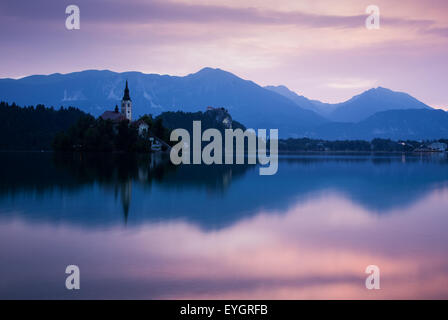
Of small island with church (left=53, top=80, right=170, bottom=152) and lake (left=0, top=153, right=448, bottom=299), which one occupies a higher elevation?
small island with church (left=53, top=80, right=170, bottom=152)

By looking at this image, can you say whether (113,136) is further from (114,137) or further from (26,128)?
(26,128)

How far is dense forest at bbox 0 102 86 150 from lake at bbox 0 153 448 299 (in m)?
143

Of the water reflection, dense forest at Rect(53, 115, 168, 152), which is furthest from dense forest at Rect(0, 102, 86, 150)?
the water reflection

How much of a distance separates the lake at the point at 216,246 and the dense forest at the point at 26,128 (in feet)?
468

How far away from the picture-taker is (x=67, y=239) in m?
15.0

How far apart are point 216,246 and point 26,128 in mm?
185057

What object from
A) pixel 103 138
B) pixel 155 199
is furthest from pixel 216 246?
pixel 103 138

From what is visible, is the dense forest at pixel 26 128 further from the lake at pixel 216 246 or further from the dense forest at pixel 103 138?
the lake at pixel 216 246

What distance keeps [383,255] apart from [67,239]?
10571mm

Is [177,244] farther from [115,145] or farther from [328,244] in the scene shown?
[115,145]

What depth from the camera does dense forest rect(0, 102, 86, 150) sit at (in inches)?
6432

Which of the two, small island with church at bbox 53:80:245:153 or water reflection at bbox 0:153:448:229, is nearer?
water reflection at bbox 0:153:448:229

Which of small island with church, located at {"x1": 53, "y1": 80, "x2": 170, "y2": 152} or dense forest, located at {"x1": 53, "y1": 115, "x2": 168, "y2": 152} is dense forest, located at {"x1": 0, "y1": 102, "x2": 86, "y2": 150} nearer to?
small island with church, located at {"x1": 53, "y1": 80, "x2": 170, "y2": 152}

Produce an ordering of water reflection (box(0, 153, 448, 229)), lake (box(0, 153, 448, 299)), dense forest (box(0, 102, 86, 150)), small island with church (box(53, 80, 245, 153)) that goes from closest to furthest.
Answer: lake (box(0, 153, 448, 299)), water reflection (box(0, 153, 448, 229)), small island with church (box(53, 80, 245, 153)), dense forest (box(0, 102, 86, 150))
